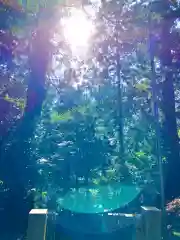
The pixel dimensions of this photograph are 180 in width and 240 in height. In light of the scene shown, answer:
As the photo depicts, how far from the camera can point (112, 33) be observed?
743 inches

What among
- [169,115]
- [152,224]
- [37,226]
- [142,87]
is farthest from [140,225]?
[142,87]

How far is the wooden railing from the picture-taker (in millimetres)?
6625

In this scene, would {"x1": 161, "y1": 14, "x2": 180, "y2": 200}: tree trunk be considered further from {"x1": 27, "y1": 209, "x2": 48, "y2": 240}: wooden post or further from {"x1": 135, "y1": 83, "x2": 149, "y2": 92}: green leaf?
{"x1": 27, "y1": 209, "x2": 48, "y2": 240}: wooden post

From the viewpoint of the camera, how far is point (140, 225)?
23.8 ft

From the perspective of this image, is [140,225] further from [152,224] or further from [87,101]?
[87,101]

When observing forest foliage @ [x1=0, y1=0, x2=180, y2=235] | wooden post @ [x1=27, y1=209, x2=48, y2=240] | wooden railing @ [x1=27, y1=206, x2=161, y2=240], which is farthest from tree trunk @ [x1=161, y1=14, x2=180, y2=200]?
wooden post @ [x1=27, y1=209, x2=48, y2=240]

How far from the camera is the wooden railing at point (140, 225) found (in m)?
6.62

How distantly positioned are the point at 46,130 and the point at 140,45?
9145 millimetres

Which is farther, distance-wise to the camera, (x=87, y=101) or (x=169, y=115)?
(x=169, y=115)

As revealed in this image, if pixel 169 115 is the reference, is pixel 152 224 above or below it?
below

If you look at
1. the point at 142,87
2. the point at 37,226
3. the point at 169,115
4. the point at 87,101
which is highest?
the point at 142,87

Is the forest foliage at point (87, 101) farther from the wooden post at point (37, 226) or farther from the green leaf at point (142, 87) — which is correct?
the wooden post at point (37, 226)

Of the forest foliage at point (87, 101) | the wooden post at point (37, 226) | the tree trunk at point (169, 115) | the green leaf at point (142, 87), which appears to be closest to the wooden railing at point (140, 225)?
the wooden post at point (37, 226)

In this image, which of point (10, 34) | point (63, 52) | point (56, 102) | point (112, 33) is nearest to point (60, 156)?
point (56, 102)
